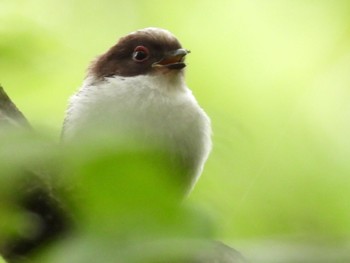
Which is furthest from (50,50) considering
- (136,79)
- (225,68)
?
(225,68)

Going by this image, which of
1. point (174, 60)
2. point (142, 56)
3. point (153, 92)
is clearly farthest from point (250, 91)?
point (142, 56)

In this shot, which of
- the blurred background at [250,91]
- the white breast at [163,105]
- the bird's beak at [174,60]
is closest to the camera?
the blurred background at [250,91]

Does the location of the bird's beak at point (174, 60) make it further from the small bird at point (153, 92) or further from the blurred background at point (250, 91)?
the blurred background at point (250, 91)

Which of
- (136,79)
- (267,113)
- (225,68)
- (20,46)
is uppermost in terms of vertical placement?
(225,68)

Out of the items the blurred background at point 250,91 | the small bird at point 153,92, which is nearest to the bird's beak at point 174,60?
the small bird at point 153,92

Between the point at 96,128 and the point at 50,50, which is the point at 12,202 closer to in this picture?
the point at 96,128

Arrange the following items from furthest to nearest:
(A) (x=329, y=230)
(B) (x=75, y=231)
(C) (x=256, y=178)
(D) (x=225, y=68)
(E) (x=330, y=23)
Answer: (D) (x=225, y=68), (E) (x=330, y=23), (C) (x=256, y=178), (A) (x=329, y=230), (B) (x=75, y=231)
